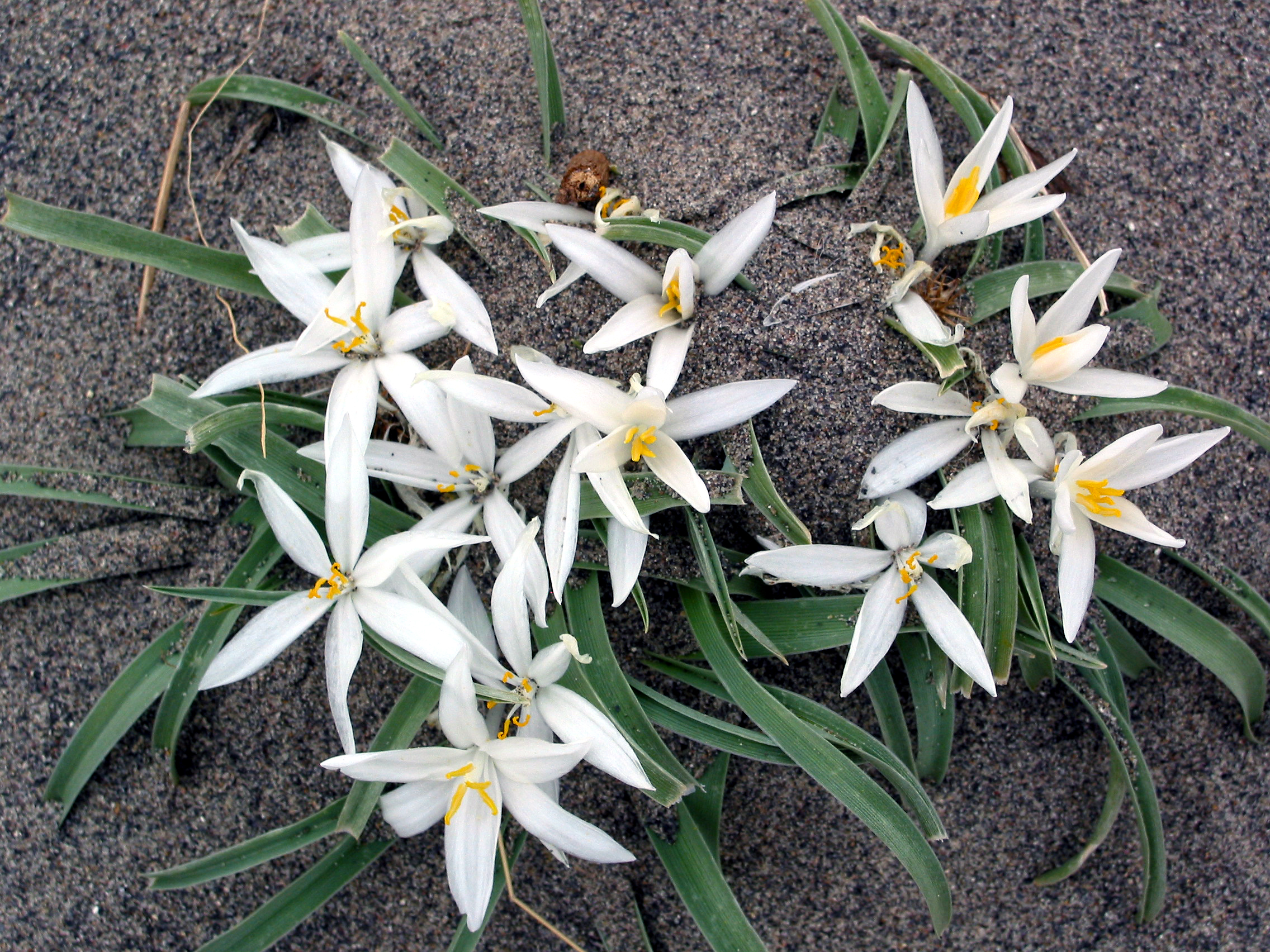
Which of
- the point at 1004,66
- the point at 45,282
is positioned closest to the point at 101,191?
the point at 45,282

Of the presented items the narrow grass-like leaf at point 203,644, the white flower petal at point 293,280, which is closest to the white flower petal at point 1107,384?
the white flower petal at point 293,280

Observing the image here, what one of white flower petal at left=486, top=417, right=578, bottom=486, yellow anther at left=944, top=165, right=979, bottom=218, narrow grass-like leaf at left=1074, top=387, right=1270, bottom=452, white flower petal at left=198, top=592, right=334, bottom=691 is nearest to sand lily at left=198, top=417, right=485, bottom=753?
white flower petal at left=198, top=592, right=334, bottom=691

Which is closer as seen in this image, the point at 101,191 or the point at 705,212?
the point at 705,212

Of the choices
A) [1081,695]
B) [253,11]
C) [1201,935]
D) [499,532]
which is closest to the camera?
[499,532]

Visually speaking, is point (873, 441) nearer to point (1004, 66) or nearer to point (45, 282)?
point (1004, 66)

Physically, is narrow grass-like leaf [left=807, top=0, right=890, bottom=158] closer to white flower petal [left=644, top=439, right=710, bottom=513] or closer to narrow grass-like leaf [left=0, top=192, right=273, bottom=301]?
white flower petal [left=644, top=439, right=710, bottom=513]

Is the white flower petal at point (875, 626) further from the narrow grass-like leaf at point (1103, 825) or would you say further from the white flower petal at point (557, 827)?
the narrow grass-like leaf at point (1103, 825)
